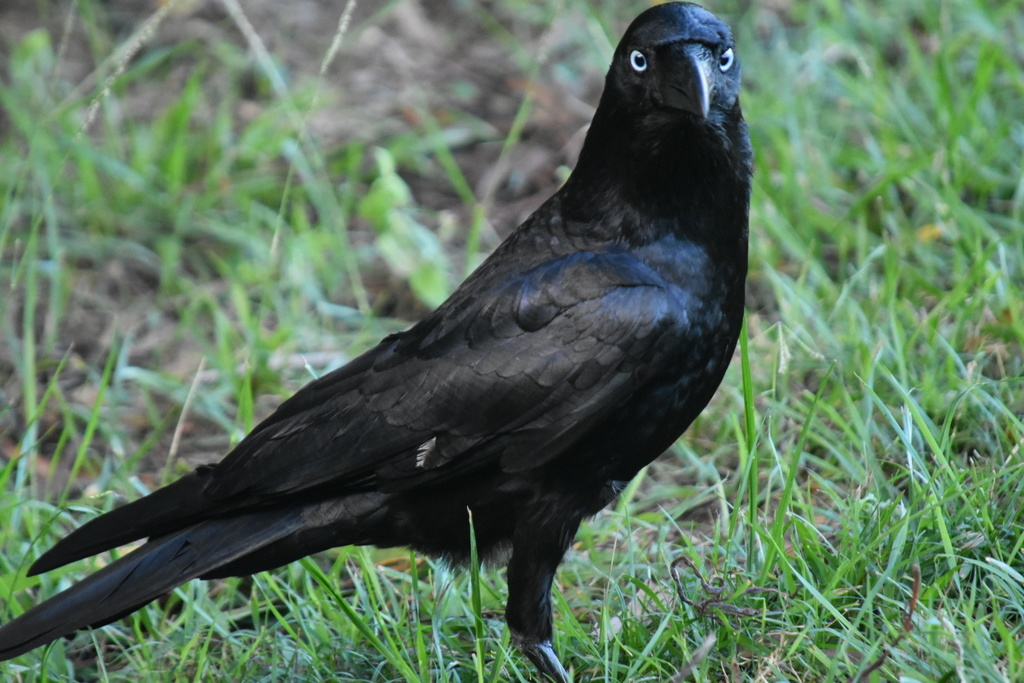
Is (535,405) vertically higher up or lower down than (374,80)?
lower down

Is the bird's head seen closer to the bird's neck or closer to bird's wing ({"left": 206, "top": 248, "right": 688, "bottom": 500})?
the bird's neck

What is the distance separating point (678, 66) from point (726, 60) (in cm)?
15

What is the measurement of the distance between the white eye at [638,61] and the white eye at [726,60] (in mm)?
170

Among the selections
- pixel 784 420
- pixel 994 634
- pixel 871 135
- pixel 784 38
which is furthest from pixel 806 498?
pixel 784 38

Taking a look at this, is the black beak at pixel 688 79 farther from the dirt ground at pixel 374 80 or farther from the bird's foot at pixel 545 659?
the dirt ground at pixel 374 80

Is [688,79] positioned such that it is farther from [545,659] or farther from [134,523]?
[134,523]

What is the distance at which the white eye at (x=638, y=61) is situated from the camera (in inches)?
108

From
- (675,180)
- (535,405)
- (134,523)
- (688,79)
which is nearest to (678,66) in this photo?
(688,79)

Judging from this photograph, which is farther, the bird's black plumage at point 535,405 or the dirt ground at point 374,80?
the dirt ground at point 374,80

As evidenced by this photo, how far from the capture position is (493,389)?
109 inches

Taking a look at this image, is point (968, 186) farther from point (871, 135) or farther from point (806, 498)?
point (806, 498)

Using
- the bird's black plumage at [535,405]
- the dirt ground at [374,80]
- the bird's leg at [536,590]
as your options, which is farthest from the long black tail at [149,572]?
the dirt ground at [374,80]

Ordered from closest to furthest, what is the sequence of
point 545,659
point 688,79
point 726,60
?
point 688,79 < point 726,60 < point 545,659

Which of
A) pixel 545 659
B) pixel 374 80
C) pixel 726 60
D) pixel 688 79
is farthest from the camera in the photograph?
pixel 374 80
